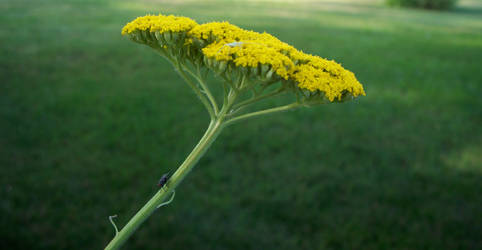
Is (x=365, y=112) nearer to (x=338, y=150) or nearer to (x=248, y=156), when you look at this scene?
(x=338, y=150)

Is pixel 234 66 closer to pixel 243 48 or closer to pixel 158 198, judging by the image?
pixel 243 48

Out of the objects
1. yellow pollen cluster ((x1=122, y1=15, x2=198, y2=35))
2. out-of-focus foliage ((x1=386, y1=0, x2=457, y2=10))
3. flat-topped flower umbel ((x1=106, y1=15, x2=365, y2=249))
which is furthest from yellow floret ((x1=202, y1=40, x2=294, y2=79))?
out-of-focus foliage ((x1=386, y1=0, x2=457, y2=10))

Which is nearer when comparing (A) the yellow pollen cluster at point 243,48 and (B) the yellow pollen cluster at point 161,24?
(A) the yellow pollen cluster at point 243,48

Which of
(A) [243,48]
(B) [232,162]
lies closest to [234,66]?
(A) [243,48]

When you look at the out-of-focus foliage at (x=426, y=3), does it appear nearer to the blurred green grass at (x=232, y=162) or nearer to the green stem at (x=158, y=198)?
the blurred green grass at (x=232, y=162)

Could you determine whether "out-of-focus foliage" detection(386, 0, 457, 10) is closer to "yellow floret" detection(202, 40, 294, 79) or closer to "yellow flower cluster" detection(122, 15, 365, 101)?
"yellow flower cluster" detection(122, 15, 365, 101)

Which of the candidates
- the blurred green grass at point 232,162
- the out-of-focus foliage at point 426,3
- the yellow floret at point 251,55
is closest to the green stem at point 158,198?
the yellow floret at point 251,55
